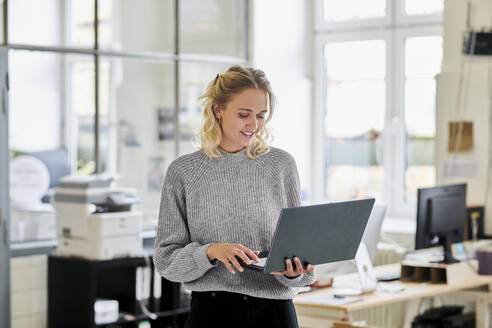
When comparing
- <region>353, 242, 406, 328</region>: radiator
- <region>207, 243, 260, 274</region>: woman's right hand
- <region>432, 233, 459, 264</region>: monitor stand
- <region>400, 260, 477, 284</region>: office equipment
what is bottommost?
<region>353, 242, 406, 328</region>: radiator

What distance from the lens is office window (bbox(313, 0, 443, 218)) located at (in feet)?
19.7

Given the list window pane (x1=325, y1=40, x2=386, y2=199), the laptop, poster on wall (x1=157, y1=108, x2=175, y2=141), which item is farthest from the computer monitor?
poster on wall (x1=157, y1=108, x2=175, y2=141)

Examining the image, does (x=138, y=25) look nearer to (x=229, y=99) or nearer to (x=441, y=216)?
(x=441, y=216)

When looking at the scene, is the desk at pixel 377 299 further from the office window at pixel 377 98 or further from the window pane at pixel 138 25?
the window pane at pixel 138 25

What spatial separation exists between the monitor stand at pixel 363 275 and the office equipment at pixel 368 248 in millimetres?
41

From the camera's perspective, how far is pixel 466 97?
5.24 meters

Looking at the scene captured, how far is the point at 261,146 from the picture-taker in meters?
2.04

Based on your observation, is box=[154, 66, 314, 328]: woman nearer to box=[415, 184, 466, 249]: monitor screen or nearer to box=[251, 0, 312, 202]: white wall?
box=[415, 184, 466, 249]: monitor screen

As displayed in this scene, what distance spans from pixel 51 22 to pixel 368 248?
547 centimetres

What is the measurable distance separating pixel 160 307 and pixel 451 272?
2018 mm

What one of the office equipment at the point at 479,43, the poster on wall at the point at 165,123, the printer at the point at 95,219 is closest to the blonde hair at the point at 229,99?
the printer at the point at 95,219

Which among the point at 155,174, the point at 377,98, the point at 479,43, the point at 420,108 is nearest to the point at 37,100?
the point at 155,174

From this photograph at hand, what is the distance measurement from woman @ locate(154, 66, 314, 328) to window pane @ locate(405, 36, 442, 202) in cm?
418

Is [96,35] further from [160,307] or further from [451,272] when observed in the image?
[451,272]
